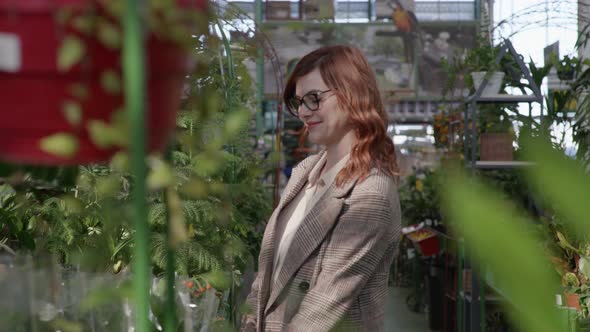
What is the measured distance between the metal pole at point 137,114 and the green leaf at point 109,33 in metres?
0.03

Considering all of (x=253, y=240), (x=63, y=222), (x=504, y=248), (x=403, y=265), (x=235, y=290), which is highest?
(x=504, y=248)

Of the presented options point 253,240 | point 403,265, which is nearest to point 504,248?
point 253,240

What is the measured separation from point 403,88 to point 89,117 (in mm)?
7405

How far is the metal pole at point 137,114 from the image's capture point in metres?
0.34

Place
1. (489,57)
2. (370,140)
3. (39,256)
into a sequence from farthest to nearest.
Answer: (489,57)
(370,140)
(39,256)

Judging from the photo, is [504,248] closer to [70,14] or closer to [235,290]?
[70,14]

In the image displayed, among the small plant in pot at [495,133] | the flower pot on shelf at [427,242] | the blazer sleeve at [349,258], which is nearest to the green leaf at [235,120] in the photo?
the blazer sleeve at [349,258]

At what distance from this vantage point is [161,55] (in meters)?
0.41

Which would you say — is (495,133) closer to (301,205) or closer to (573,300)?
(573,300)

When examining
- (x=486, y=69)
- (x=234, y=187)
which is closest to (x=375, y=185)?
(x=234, y=187)

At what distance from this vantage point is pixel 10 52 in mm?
407

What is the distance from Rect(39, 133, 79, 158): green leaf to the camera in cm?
40

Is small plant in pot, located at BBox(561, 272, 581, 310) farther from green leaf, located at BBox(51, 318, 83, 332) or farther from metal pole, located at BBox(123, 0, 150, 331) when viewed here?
metal pole, located at BBox(123, 0, 150, 331)

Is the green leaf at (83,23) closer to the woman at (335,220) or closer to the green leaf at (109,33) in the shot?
the green leaf at (109,33)
